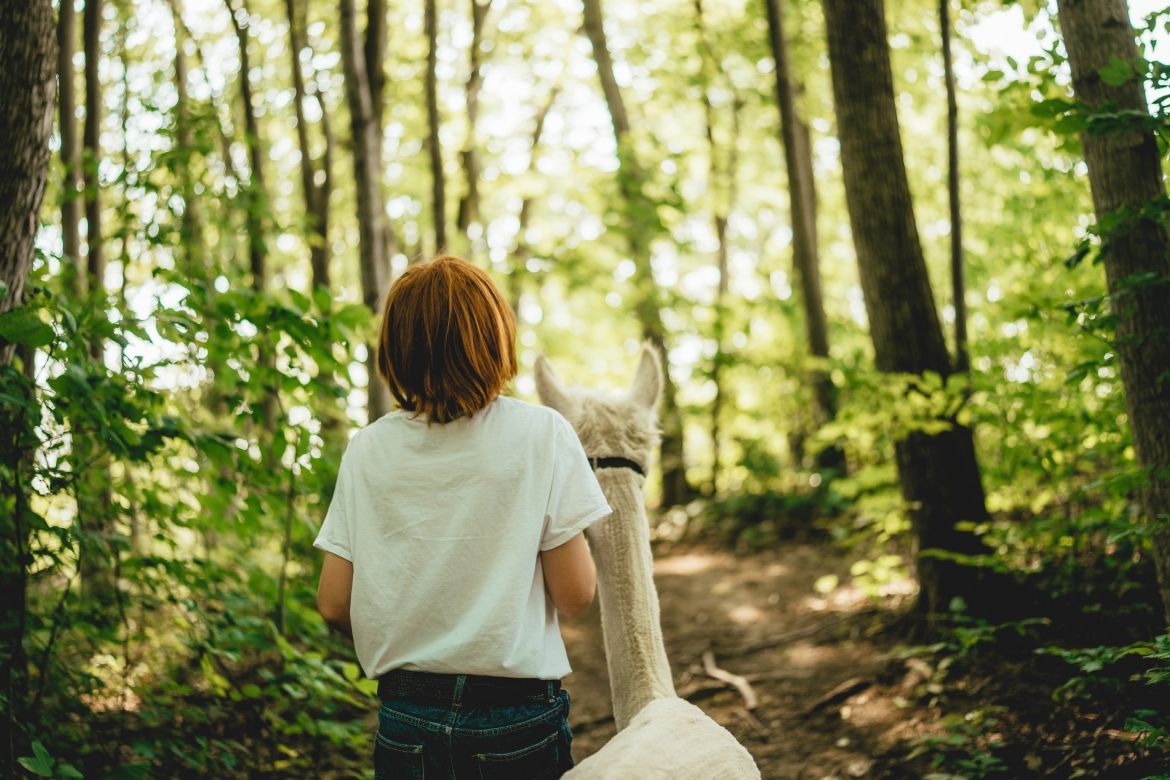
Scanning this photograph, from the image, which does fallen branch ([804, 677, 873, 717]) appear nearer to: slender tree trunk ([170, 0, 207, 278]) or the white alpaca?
the white alpaca

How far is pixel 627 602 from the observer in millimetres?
2695

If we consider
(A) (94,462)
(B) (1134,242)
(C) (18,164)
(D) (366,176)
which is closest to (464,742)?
(A) (94,462)

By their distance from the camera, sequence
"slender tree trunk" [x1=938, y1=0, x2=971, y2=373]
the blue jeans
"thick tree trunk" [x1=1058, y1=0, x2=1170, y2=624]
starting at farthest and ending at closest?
"slender tree trunk" [x1=938, y1=0, x2=971, y2=373]
"thick tree trunk" [x1=1058, y1=0, x2=1170, y2=624]
the blue jeans

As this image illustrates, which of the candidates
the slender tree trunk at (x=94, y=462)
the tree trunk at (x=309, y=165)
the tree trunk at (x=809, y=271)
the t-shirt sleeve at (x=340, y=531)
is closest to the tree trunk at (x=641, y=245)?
the tree trunk at (x=809, y=271)

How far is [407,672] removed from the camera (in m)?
2.13

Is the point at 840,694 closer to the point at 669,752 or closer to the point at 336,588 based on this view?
the point at 669,752

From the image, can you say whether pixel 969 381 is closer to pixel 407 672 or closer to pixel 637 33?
pixel 407 672

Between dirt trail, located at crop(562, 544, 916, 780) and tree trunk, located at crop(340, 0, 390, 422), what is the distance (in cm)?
299

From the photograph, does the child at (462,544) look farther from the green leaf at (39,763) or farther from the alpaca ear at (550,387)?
the green leaf at (39,763)

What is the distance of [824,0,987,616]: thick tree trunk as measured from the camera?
6086mm

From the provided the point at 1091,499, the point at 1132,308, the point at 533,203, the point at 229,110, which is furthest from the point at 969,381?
the point at 533,203

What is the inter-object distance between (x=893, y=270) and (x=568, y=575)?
4.76 metres

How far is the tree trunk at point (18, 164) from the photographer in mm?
3477

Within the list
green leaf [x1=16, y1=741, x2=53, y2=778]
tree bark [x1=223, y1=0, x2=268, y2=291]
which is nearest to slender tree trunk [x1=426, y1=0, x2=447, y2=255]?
tree bark [x1=223, y1=0, x2=268, y2=291]
